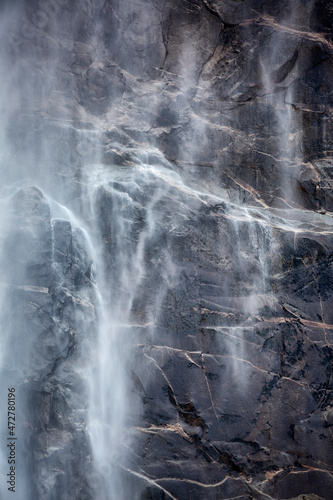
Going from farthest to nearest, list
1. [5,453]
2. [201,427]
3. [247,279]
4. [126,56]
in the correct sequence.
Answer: [126,56]
[247,279]
[201,427]
[5,453]

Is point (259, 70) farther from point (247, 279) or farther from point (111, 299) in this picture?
point (111, 299)

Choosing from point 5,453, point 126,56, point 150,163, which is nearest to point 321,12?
point 126,56

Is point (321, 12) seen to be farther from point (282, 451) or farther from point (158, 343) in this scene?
point (282, 451)

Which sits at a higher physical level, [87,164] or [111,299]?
[87,164]

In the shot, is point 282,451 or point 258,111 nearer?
point 282,451

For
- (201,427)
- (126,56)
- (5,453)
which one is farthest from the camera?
(126,56)

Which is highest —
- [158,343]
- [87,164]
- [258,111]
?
[258,111]
